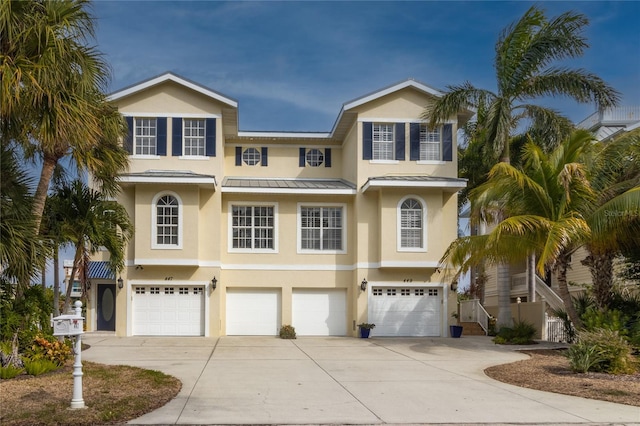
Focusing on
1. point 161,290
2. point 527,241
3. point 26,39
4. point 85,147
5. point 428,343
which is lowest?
point 428,343

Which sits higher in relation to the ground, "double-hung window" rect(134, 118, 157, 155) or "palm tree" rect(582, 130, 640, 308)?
"double-hung window" rect(134, 118, 157, 155)

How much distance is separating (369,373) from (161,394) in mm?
5024

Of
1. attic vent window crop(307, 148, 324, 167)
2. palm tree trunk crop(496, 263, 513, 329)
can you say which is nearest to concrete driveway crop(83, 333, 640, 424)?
palm tree trunk crop(496, 263, 513, 329)

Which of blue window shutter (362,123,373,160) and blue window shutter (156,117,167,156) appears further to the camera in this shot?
blue window shutter (362,123,373,160)

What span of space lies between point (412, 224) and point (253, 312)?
275 inches

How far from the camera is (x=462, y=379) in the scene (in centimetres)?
1430

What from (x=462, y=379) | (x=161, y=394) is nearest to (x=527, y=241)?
(x=462, y=379)

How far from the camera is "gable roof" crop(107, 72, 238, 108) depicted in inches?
1012

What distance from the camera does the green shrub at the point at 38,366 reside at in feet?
44.0

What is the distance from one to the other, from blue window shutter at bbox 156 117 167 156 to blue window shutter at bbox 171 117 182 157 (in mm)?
258

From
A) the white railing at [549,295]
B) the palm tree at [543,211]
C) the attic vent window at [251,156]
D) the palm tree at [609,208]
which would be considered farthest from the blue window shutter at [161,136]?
the white railing at [549,295]

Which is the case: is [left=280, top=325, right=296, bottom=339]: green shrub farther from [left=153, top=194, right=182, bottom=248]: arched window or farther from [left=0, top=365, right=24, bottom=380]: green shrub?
[left=0, top=365, right=24, bottom=380]: green shrub

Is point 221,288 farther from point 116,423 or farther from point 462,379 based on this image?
point 116,423

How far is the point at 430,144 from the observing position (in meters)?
26.8
